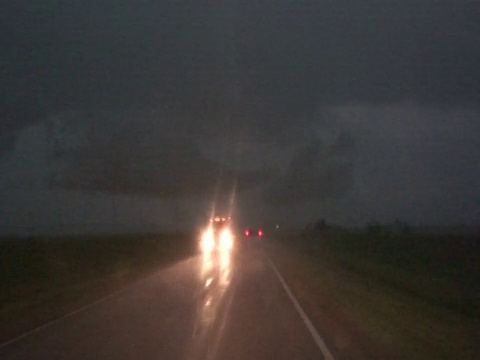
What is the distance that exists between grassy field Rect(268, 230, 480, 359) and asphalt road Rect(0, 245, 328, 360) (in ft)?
4.08

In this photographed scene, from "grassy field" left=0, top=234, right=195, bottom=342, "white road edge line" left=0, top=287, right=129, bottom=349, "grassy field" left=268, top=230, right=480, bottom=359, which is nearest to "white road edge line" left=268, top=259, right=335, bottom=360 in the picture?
"grassy field" left=268, top=230, right=480, bottom=359

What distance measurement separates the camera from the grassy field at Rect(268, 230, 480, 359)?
14932mm

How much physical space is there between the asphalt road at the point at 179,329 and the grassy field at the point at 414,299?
124cm

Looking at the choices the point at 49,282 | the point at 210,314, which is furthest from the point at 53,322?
the point at 49,282

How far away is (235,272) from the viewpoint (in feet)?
125

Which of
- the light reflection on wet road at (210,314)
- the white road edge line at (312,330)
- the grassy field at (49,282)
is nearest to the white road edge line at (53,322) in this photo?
the grassy field at (49,282)

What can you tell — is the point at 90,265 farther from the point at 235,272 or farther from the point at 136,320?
the point at 136,320

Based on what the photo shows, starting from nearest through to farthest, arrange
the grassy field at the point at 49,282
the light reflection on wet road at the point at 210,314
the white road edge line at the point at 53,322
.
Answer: the light reflection on wet road at the point at 210,314 → the white road edge line at the point at 53,322 → the grassy field at the point at 49,282

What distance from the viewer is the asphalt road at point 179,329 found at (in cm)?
1352

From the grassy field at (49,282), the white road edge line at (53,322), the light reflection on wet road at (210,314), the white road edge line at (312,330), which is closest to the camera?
the white road edge line at (312,330)

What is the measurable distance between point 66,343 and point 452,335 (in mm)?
7905

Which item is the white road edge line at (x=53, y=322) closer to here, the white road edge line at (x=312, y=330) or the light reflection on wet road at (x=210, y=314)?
the light reflection on wet road at (x=210, y=314)

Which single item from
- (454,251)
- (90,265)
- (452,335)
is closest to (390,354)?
(452,335)

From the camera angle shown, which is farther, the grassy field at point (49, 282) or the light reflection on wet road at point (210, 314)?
the grassy field at point (49, 282)
